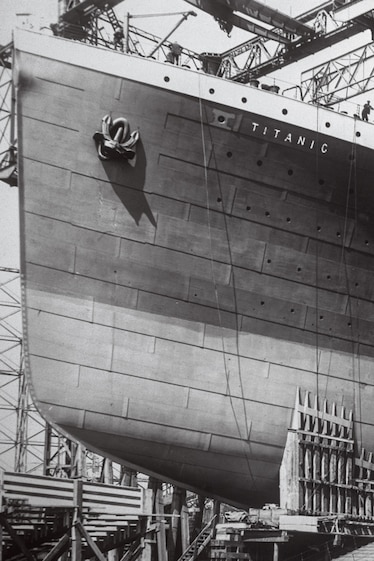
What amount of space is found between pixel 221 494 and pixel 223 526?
68 centimetres

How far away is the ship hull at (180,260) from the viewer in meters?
14.2

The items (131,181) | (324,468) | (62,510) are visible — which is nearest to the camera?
(62,510)

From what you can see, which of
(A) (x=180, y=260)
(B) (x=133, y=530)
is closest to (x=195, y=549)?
(B) (x=133, y=530)

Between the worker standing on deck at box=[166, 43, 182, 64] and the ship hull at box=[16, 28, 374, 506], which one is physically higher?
the worker standing on deck at box=[166, 43, 182, 64]

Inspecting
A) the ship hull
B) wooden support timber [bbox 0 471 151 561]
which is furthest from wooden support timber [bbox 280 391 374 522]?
wooden support timber [bbox 0 471 151 561]

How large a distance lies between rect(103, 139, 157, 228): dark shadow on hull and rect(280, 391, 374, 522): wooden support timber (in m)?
4.74

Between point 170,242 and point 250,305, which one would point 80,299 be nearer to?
point 170,242

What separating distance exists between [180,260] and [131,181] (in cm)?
168

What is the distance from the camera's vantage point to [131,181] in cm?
1445

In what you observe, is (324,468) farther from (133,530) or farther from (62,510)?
(62,510)

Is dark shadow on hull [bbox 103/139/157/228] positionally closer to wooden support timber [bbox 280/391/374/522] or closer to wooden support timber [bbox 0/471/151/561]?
wooden support timber [bbox 280/391/374/522]

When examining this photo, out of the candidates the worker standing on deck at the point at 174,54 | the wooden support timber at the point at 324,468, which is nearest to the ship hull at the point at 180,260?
the wooden support timber at the point at 324,468

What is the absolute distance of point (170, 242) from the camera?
1463 centimetres

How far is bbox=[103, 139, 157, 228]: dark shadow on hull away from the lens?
1438 cm
